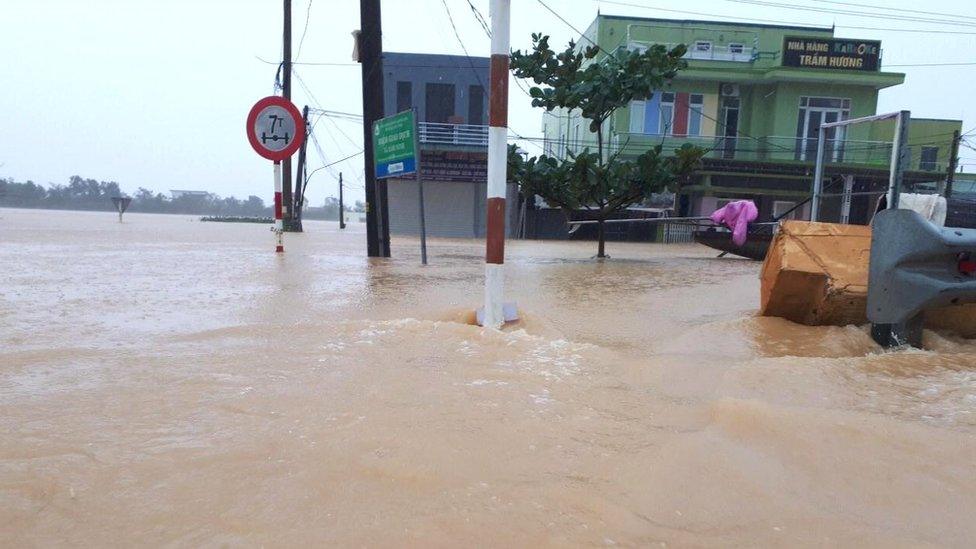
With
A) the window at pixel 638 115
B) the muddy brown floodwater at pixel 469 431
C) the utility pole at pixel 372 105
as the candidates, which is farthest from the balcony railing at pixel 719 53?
the muddy brown floodwater at pixel 469 431

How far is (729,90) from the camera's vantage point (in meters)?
21.5

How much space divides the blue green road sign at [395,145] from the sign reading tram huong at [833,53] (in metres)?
17.6

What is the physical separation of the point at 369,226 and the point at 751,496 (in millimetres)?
7693

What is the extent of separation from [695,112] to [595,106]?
43.4 feet

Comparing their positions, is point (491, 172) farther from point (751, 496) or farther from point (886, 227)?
point (751, 496)

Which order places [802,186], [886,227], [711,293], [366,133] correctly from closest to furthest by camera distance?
[886,227] < [711,293] < [366,133] < [802,186]

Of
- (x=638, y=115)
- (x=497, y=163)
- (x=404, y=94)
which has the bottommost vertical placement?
(x=497, y=163)

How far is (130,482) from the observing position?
1696 millimetres

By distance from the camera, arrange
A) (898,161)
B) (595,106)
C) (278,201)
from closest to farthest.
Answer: (898,161) < (278,201) < (595,106)

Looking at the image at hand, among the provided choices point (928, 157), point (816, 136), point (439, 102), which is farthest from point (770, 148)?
point (439, 102)

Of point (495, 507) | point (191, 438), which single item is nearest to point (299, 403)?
point (191, 438)

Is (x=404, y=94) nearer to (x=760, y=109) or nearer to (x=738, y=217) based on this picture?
(x=760, y=109)

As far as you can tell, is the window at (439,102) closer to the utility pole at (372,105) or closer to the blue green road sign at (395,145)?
the utility pole at (372,105)

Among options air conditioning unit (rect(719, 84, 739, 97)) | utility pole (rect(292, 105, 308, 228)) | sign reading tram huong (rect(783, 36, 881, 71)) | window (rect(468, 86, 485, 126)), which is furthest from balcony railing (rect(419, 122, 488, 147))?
sign reading tram huong (rect(783, 36, 881, 71))
